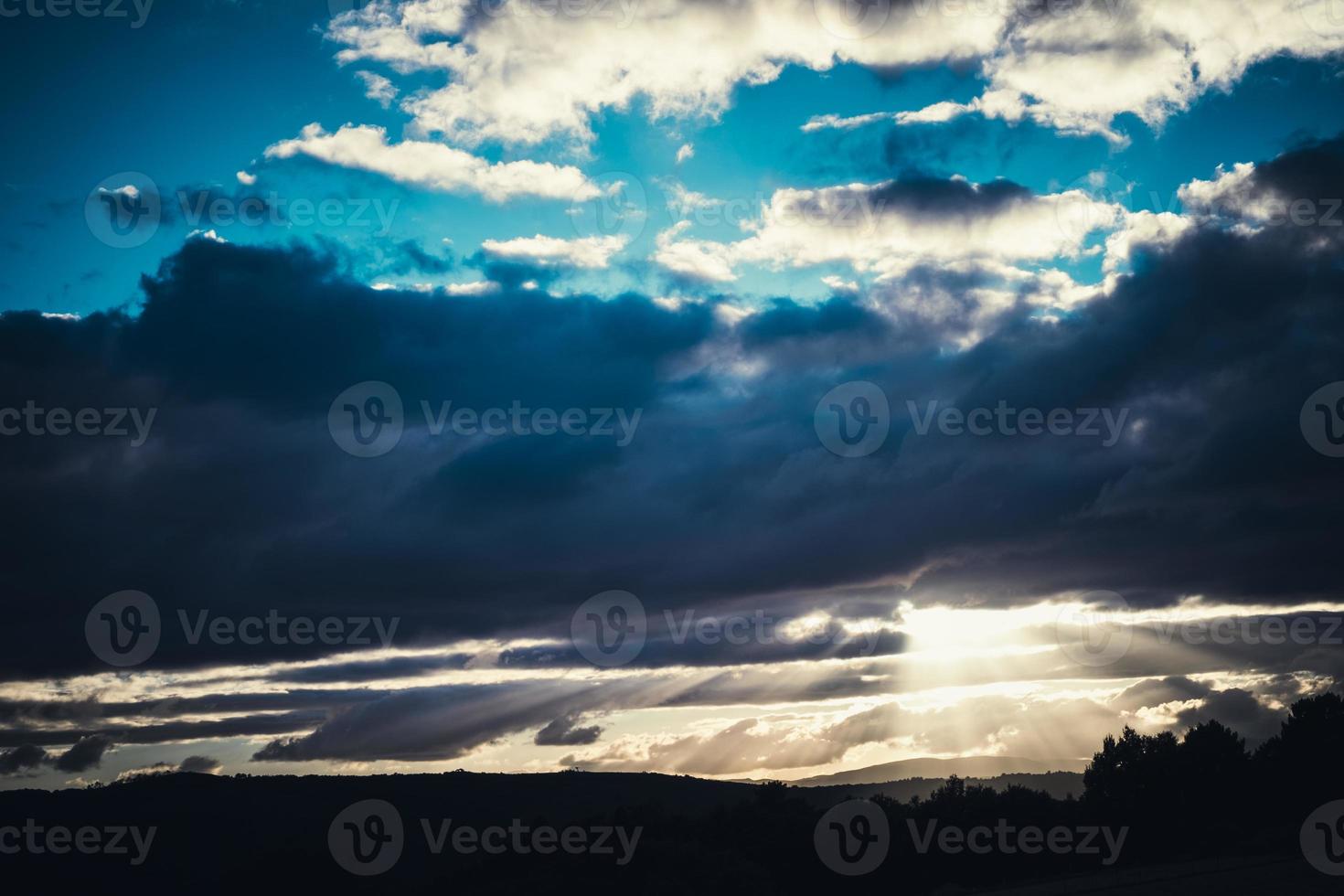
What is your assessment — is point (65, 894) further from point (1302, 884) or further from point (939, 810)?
point (1302, 884)

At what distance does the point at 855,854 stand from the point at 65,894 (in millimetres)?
170904

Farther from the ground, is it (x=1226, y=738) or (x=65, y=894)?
(x=1226, y=738)

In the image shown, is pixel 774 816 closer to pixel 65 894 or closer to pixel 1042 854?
pixel 1042 854

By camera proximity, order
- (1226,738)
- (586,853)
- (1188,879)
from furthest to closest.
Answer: (1226,738) → (586,853) → (1188,879)

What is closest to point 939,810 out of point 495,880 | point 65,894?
point 495,880

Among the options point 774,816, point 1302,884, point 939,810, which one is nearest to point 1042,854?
point 939,810

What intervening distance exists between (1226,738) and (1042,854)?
46603mm

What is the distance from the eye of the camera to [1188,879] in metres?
80.8

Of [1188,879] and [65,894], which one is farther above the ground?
[1188,879]

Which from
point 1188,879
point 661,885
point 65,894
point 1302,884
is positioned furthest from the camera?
point 65,894

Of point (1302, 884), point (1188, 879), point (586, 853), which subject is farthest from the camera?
point (586, 853)

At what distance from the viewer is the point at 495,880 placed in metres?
116

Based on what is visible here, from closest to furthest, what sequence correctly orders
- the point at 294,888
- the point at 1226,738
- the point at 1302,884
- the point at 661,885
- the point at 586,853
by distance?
the point at 1302,884, the point at 661,885, the point at 586,853, the point at 294,888, the point at 1226,738

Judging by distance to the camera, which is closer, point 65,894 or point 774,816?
point 774,816
